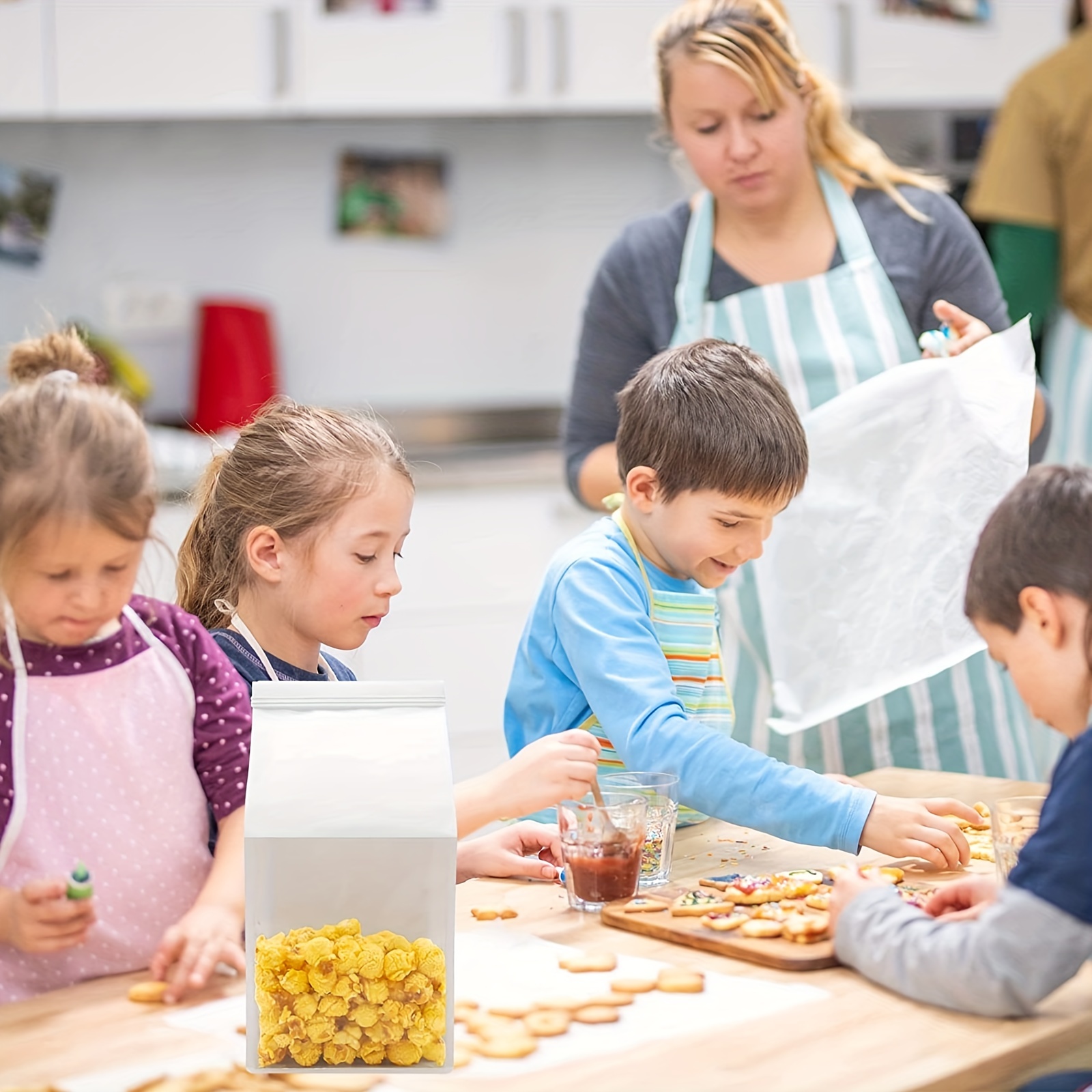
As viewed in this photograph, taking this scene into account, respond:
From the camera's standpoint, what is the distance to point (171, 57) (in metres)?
Answer: 3.03

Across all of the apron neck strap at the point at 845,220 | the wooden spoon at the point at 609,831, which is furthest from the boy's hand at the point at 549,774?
the apron neck strap at the point at 845,220

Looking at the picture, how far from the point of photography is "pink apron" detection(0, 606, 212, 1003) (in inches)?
40.1

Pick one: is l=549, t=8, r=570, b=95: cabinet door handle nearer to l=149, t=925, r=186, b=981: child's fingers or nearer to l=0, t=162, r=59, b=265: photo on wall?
l=0, t=162, r=59, b=265: photo on wall

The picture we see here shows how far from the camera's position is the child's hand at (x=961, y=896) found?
3.50 ft

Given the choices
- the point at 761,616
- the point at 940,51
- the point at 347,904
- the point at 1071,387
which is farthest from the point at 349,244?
the point at 347,904

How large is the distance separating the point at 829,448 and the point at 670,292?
292 millimetres

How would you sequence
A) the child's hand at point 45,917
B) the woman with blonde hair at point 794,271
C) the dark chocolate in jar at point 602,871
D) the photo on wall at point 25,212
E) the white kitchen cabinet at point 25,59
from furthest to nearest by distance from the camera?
the photo on wall at point 25,212 < the white kitchen cabinet at point 25,59 < the woman with blonde hair at point 794,271 < the dark chocolate in jar at point 602,871 < the child's hand at point 45,917

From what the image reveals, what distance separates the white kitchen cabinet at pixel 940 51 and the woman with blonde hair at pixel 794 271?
63.0 inches

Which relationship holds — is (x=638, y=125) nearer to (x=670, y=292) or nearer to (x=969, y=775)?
(x=670, y=292)

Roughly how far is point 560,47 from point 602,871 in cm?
242

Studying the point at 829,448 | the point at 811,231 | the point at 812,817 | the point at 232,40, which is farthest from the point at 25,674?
the point at 232,40

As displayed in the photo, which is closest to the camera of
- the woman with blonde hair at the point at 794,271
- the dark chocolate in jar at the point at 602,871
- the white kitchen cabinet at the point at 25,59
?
the dark chocolate in jar at the point at 602,871

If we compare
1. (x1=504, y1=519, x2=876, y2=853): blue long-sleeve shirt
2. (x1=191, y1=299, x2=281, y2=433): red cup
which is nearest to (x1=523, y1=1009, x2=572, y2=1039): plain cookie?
(x1=504, y1=519, x2=876, y2=853): blue long-sleeve shirt

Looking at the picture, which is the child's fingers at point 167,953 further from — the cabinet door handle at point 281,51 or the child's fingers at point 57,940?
the cabinet door handle at point 281,51
